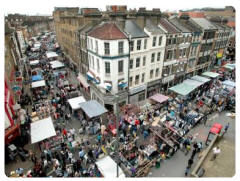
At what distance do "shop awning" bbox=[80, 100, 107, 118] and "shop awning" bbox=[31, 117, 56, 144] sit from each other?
456 cm

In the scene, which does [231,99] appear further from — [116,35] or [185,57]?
[116,35]

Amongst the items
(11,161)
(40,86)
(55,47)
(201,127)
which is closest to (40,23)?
(55,47)

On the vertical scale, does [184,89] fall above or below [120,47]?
below

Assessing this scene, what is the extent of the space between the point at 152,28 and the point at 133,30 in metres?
3.57

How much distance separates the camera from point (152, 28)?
74.6ft

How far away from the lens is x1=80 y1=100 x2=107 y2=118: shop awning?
18.8m

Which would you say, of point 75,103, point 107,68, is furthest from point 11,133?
point 107,68

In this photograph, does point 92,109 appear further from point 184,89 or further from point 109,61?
point 184,89

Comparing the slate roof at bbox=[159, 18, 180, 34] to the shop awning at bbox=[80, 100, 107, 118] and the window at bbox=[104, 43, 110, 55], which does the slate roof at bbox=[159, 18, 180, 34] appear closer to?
the window at bbox=[104, 43, 110, 55]

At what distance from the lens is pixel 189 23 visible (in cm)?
2948

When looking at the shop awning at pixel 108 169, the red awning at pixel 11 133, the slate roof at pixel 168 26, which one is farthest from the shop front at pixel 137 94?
the red awning at pixel 11 133

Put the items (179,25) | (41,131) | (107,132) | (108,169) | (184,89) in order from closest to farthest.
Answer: (108,169) → (41,131) → (107,132) → (184,89) → (179,25)

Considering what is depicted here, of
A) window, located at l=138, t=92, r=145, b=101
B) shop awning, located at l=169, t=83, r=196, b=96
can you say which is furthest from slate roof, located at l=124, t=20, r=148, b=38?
shop awning, located at l=169, t=83, r=196, b=96

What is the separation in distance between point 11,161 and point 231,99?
1270 inches
